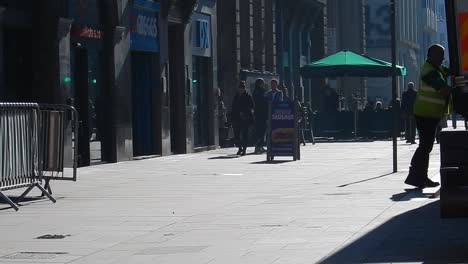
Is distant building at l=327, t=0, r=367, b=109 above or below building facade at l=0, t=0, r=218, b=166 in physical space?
above

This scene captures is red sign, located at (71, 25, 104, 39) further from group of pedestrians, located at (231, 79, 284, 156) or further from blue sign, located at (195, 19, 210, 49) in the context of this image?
blue sign, located at (195, 19, 210, 49)

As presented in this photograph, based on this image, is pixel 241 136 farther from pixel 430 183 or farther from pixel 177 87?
pixel 430 183

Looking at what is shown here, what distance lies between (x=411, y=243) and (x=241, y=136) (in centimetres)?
1964

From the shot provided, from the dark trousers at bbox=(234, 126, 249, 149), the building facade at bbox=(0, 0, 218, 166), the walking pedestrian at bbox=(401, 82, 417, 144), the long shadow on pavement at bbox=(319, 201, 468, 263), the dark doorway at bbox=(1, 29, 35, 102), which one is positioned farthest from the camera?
the walking pedestrian at bbox=(401, 82, 417, 144)

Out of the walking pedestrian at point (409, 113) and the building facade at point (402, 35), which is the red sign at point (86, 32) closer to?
the walking pedestrian at point (409, 113)

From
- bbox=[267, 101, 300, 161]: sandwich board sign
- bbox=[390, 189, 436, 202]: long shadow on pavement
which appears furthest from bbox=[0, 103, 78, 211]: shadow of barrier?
bbox=[267, 101, 300, 161]: sandwich board sign

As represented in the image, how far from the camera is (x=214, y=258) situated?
10.3 m

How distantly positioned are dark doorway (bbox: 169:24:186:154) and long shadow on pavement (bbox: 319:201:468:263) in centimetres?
1821

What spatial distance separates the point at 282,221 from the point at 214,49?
21.7 meters

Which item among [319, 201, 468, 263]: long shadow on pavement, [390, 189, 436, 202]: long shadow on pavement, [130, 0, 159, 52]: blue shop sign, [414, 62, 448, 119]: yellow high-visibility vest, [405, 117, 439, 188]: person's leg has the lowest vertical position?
[319, 201, 468, 263]: long shadow on pavement

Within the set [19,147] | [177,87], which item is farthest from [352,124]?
[19,147]

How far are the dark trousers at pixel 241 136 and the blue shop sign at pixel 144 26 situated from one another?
2.91m

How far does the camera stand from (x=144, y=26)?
2855 cm

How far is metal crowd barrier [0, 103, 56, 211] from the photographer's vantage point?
49.4 feet
